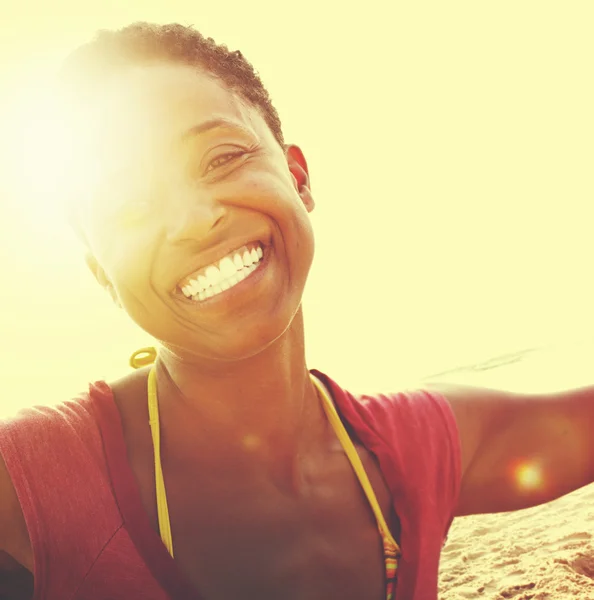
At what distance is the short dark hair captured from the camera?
1.71 m

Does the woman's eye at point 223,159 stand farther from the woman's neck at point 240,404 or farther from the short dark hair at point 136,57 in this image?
the woman's neck at point 240,404

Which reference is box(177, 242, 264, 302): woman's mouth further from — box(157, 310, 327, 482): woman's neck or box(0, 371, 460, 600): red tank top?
box(0, 371, 460, 600): red tank top

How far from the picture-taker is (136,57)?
5.67ft

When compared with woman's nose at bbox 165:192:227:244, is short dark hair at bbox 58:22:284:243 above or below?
above

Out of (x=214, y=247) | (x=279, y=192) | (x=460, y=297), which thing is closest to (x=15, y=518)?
(x=214, y=247)

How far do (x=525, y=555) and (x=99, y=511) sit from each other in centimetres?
342

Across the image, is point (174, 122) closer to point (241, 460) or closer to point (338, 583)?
point (241, 460)

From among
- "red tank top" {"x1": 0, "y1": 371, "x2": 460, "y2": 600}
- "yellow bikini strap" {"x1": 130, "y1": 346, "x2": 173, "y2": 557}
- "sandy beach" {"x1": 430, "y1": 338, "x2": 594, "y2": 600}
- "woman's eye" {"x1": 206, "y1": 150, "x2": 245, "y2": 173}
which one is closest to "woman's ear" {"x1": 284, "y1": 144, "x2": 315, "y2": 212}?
"woman's eye" {"x1": 206, "y1": 150, "x2": 245, "y2": 173}

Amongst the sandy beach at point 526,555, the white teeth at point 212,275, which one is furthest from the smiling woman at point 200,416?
the sandy beach at point 526,555

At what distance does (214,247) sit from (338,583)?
1222 mm

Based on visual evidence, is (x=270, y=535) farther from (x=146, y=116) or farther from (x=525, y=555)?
(x=525, y=555)

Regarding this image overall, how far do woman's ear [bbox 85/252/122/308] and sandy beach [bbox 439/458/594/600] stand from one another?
9.73 ft

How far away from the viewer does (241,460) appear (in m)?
1.85

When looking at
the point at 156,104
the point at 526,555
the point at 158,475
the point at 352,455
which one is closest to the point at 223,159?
the point at 156,104
